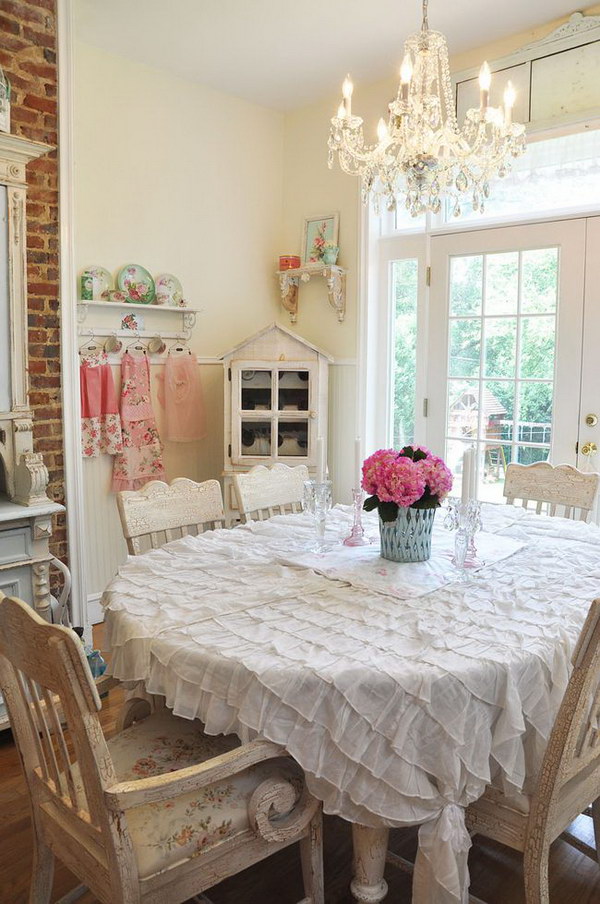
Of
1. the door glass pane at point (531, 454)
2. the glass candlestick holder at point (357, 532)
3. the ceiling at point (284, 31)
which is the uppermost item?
the ceiling at point (284, 31)

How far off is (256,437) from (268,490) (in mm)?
1158

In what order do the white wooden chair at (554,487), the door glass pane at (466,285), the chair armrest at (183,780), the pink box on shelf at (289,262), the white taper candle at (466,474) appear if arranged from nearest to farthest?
the chair armrest at (183,780) → the white taper candle at (466,474) → the white wooden chair at (554,487) → the door glass pane at (466,285) → the pink box on shelf at (289,262)

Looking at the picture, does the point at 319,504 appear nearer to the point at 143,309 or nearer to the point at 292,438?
the point at 292,438

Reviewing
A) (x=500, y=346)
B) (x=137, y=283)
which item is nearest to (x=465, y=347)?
(x=500, y=346)

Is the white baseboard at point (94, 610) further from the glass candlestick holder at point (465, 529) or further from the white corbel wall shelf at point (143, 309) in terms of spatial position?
the glass candlestick holder at point (465, 529)

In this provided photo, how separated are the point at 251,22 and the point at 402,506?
Result: 99.0 inches

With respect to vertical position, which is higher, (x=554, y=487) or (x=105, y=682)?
(x=554, y=487)

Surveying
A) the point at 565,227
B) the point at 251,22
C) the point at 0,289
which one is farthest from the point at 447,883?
the point at 251,22

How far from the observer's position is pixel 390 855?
5.62ft

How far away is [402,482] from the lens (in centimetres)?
193

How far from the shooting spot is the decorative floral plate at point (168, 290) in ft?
12.7

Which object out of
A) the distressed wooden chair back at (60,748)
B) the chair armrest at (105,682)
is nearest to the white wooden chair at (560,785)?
the distressed wooden chair back at (60,748)

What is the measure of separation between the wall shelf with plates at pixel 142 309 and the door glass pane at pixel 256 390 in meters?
0.45

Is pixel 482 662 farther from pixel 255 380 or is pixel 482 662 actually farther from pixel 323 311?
pixel 323 311
